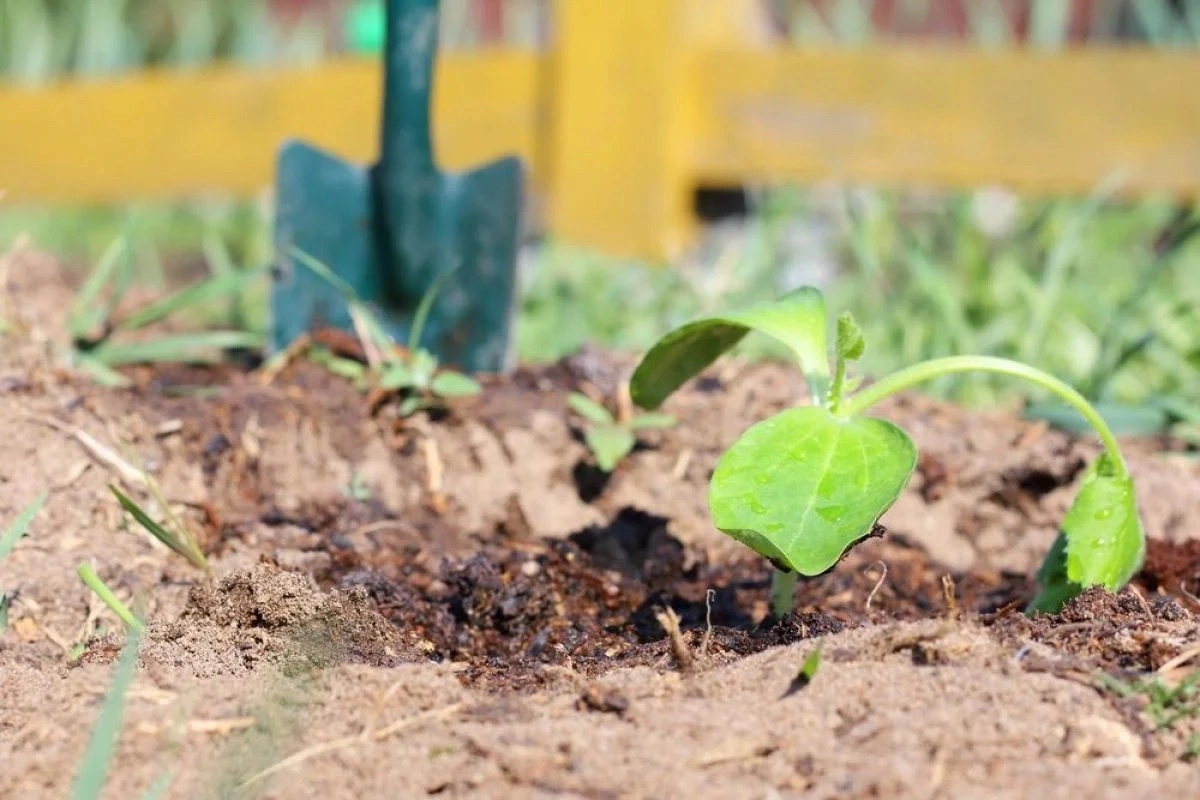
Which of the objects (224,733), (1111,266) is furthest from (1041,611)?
(1111,266)

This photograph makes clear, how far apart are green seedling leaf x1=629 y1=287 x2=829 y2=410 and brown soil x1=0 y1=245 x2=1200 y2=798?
0.21 m

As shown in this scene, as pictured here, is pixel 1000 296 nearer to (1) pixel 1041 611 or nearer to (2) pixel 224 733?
(1) pixel 1041 611

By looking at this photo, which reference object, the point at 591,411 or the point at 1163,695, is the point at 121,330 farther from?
the point at 1163,695

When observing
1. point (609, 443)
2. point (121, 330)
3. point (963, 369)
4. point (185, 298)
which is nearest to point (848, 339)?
point (963, 369)

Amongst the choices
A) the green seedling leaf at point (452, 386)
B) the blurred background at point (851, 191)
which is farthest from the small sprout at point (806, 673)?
the blurred background at point (851, 191)

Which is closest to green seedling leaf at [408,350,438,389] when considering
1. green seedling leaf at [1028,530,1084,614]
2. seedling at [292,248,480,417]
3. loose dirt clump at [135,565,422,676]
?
seedling at [292,248,480,417]

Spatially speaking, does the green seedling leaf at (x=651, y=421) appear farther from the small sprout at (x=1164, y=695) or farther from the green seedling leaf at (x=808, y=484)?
the small sprout at (x=1164, y=695)

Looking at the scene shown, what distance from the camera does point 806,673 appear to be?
106 centimetres

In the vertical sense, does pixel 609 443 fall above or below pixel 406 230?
below

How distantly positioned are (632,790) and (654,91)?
8.99 ft

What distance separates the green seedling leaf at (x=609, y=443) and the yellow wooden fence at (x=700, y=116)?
1475 mm

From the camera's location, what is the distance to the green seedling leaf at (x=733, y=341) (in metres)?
1.30

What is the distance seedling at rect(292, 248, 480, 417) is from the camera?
177 cm

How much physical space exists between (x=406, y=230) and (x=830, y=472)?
1101 mm
